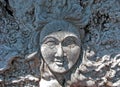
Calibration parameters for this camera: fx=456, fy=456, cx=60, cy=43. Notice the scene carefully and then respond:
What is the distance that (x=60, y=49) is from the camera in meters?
1.68

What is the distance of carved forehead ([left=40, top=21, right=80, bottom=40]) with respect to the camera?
1.69m

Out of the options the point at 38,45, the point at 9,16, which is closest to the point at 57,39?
the point at 38,45

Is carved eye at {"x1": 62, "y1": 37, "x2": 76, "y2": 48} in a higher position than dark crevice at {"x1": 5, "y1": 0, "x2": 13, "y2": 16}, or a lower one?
lower

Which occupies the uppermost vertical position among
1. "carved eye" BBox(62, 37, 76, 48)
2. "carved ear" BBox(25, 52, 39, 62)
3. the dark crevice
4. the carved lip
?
the dark crevice

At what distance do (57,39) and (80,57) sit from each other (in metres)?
0.12

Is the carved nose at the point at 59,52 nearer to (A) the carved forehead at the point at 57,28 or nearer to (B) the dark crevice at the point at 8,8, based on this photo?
(A) the carved forehead at the point at 57,28

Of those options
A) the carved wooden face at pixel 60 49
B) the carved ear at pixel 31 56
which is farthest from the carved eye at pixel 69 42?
the carved ear at pixel 31 56

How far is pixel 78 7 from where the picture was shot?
67.6 inches

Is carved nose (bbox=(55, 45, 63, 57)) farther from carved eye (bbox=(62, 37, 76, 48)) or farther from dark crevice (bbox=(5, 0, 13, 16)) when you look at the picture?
dark crevice (bbox=(5, 0, 13, 16))

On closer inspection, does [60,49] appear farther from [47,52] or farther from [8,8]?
[8,8]

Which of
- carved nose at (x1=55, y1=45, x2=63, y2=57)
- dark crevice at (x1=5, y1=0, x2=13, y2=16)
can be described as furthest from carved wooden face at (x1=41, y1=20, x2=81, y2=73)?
dark crevice at (x1=5, y1=0, x2=13, y2=16)

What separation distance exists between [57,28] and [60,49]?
3.1 inches

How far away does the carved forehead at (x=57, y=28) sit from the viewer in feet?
5.55

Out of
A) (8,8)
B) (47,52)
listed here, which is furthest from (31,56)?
(8,8)
